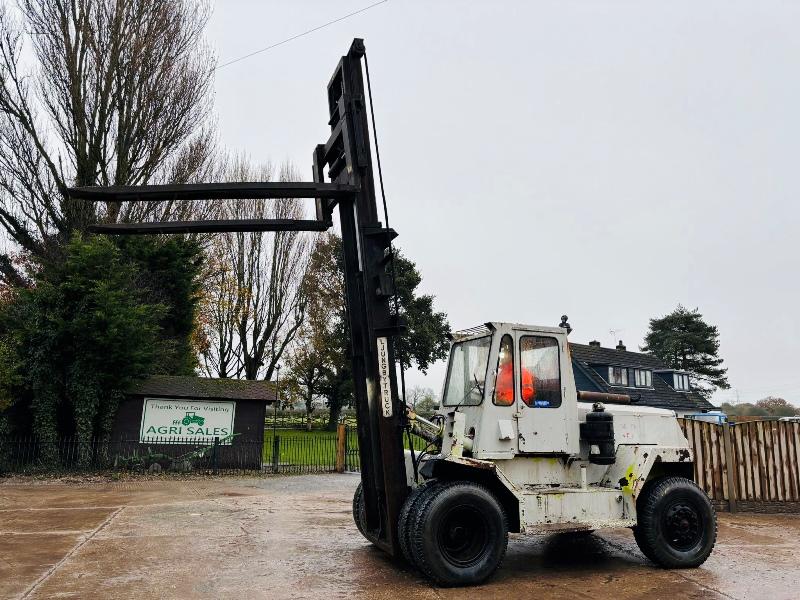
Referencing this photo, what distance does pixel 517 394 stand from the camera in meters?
7.12

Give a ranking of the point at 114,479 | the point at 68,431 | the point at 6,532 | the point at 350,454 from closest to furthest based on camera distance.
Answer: the point at 6,532 → the point at 114,479 → the point at 68,431 → the point at 350,454

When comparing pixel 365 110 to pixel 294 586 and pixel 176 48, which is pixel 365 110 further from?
pixel 176 48

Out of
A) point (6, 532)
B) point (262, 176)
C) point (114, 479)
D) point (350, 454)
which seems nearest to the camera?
point (6, 532)

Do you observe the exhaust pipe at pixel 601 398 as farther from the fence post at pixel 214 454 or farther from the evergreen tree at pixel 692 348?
the evergreen tree at pixel 692 348

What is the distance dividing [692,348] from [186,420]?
166 ft

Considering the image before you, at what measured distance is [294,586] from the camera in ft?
20.6

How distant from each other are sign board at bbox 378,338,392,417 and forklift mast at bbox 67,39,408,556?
0.01 metres

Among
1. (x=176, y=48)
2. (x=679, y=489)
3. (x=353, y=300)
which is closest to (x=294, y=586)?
(x=353, y=300)

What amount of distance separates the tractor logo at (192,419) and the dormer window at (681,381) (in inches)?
1311

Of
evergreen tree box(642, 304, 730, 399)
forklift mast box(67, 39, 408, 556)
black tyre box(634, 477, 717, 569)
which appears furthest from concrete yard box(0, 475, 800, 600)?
evergreen tree box(642, 304, 730, 399)

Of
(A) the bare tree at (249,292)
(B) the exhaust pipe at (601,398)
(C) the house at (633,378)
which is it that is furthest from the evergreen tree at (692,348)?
(B) the exhaust pipe at (601,398)

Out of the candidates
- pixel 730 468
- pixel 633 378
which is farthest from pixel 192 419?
pixel 633 378

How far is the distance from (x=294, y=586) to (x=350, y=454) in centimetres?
1431

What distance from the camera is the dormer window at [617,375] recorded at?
35.6 metres
